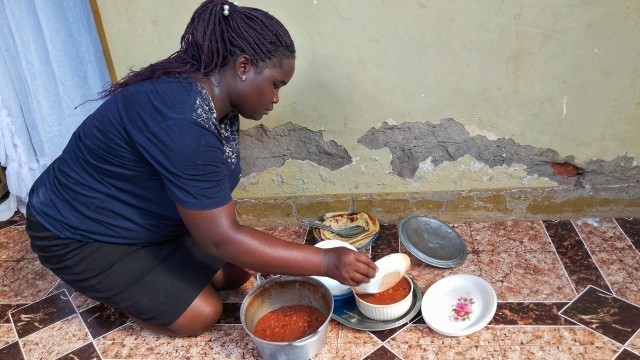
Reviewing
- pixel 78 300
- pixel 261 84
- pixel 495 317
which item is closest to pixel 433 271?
pixel 495 317

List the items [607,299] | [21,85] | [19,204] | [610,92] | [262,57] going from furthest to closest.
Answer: [19,204] < [21,85] < [610,92] < [607,299] < [262,57]

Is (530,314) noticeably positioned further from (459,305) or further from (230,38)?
(230,38)

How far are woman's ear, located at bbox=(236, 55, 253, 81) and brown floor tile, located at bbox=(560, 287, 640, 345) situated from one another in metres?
1.45

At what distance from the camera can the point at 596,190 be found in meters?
2.26

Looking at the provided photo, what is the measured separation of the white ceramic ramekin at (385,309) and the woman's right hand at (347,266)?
9.8 inches

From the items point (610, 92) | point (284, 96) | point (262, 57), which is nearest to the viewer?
point (262, 57)

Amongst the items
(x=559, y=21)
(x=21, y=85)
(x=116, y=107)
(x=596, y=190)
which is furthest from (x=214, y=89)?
(x=596, y=190)

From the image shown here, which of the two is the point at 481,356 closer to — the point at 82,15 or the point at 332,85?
the point at 332,85

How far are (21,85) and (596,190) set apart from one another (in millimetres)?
2898

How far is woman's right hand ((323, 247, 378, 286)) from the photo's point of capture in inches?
59.2

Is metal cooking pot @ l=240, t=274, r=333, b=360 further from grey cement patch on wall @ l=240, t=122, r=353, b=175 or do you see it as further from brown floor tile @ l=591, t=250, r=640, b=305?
brown floor tile @ l=591, t=250, r=640, b=305

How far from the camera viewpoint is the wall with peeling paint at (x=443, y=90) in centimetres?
197

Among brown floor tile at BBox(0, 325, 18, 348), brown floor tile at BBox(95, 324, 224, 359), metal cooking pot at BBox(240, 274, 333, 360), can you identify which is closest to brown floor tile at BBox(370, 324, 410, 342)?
Answer: metal cooking pot at BBox(240, 274, 333, 360)

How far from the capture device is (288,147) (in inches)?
92.0
